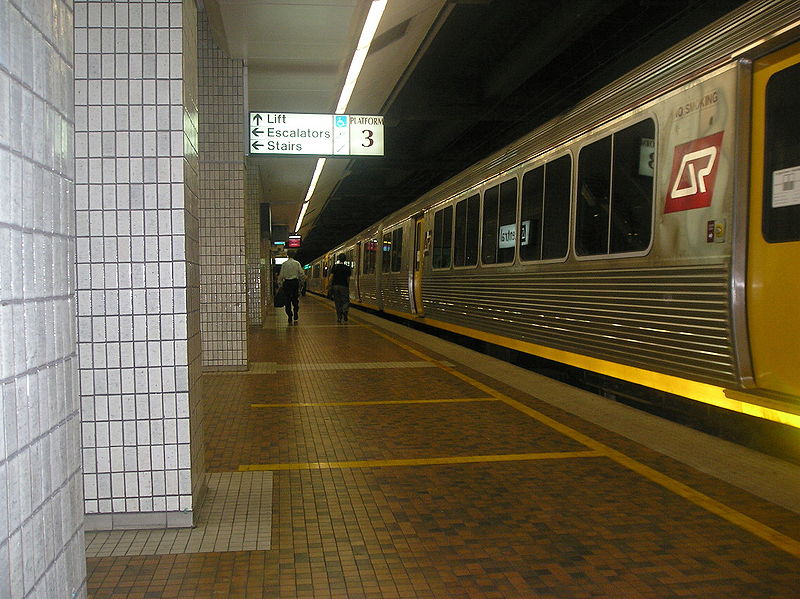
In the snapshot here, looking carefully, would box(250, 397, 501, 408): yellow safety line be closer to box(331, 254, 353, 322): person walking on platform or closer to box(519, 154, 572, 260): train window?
box(519, 154, 572, 260): train window

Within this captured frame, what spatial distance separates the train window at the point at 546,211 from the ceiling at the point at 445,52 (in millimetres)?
2373

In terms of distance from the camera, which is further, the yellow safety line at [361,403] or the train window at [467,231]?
the train window at [467,231]

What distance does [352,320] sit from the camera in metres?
18.5

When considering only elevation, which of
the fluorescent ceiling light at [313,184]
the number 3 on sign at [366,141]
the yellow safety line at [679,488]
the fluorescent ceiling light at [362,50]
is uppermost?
the fluorescent ceiling light at [362,50]

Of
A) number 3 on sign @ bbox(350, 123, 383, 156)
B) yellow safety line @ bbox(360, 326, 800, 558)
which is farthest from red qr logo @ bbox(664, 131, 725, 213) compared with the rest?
number 3 on sign @ bbox(350, 123, 383, 156)

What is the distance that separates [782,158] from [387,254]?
14.2 meters

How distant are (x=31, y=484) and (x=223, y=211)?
300 inches

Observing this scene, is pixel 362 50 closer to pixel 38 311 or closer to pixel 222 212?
pixel 222 212

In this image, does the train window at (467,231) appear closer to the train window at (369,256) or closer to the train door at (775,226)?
the train door at (775,226)

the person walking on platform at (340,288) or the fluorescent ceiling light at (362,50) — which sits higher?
the fluorescent ceiling light at (362,50)

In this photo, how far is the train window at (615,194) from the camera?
597cm

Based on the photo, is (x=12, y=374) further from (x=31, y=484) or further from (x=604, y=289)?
(x=604, y=289)

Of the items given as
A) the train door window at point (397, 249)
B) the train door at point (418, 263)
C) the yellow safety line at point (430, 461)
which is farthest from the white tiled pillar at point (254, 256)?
the yellow safety line at point (430, 461)

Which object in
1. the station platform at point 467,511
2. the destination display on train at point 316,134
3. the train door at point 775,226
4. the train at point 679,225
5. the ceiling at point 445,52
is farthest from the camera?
the destination display on train at point 316,134
